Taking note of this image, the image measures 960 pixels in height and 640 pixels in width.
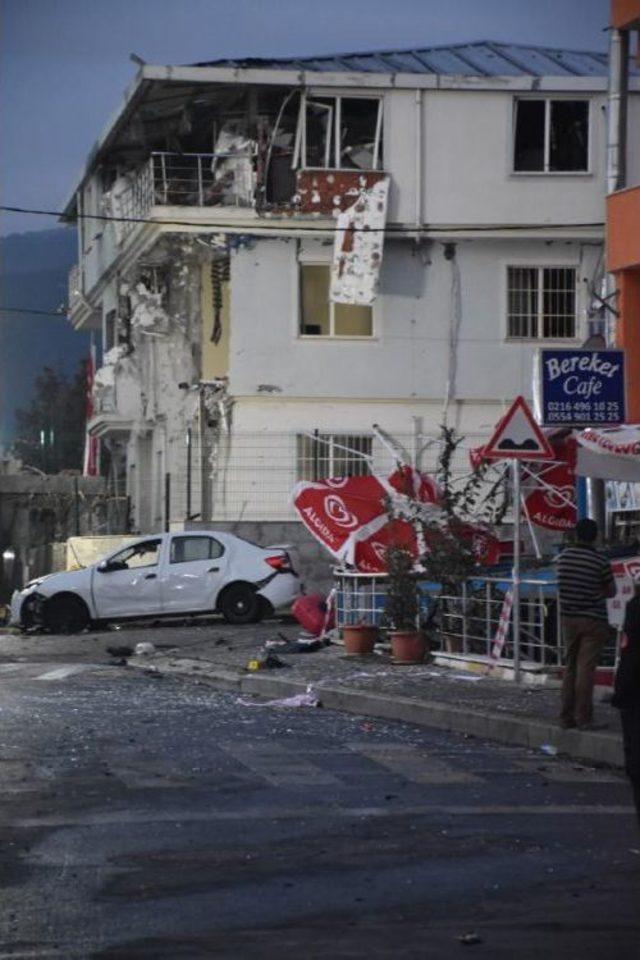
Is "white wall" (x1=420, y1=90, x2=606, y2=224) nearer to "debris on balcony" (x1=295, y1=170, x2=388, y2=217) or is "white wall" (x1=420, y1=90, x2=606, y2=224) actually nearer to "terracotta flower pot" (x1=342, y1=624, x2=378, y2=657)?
"debris on balcony" (x1=295, y1=170, x2=388, y2=217)

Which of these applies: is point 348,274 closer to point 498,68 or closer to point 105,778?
point 498,68

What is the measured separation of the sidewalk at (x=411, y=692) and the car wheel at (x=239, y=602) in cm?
358

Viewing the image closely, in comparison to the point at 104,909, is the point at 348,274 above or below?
above

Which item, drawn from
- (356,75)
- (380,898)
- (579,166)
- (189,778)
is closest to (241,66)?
(356,75)

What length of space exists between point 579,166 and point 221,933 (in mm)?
30185

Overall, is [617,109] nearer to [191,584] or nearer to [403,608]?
[403,608]

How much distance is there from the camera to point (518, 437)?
18.1m

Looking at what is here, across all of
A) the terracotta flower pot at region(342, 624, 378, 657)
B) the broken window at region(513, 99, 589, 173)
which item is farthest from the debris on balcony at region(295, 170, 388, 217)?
the terracotta flower pot at region(342, 624, 378, 657)

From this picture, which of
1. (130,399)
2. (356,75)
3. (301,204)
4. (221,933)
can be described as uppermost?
(356,75)

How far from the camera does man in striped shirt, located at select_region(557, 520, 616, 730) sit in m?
14.5

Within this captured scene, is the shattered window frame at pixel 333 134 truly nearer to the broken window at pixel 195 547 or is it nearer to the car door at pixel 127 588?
the broken window at pixel 195 547

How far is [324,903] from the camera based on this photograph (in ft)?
25.8

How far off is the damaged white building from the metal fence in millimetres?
11493

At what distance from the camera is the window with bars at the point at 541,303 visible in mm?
36531
